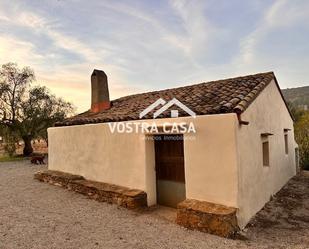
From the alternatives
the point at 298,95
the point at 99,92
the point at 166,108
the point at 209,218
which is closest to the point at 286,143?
the point at 166,108

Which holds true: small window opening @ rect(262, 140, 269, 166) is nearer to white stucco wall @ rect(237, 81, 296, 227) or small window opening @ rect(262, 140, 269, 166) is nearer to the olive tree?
white stucco wall @ rect(237, 81, 296, 227)

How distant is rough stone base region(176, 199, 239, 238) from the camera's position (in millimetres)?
6348

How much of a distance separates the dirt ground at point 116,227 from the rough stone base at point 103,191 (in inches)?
10.6

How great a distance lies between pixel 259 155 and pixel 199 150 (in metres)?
2.28

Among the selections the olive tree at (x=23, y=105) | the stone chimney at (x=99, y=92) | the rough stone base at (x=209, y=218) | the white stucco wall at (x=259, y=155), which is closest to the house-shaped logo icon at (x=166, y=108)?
the white stucco wall at (x=259, y=155)

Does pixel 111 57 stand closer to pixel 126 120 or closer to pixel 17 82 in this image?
pixel 126 120

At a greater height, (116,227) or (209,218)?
(209,218)

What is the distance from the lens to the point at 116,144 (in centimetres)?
1000

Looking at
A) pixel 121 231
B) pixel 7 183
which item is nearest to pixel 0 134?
pixel 7 183

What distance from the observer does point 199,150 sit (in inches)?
295

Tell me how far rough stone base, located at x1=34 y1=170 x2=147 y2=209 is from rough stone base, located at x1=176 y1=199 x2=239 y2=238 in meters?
1.87

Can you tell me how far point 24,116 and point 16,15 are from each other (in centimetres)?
1954

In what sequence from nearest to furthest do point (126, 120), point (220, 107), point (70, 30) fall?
point (220, 107) < point (126, 120) < point (70, 30)

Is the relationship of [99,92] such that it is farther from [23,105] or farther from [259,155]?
[23,105]
